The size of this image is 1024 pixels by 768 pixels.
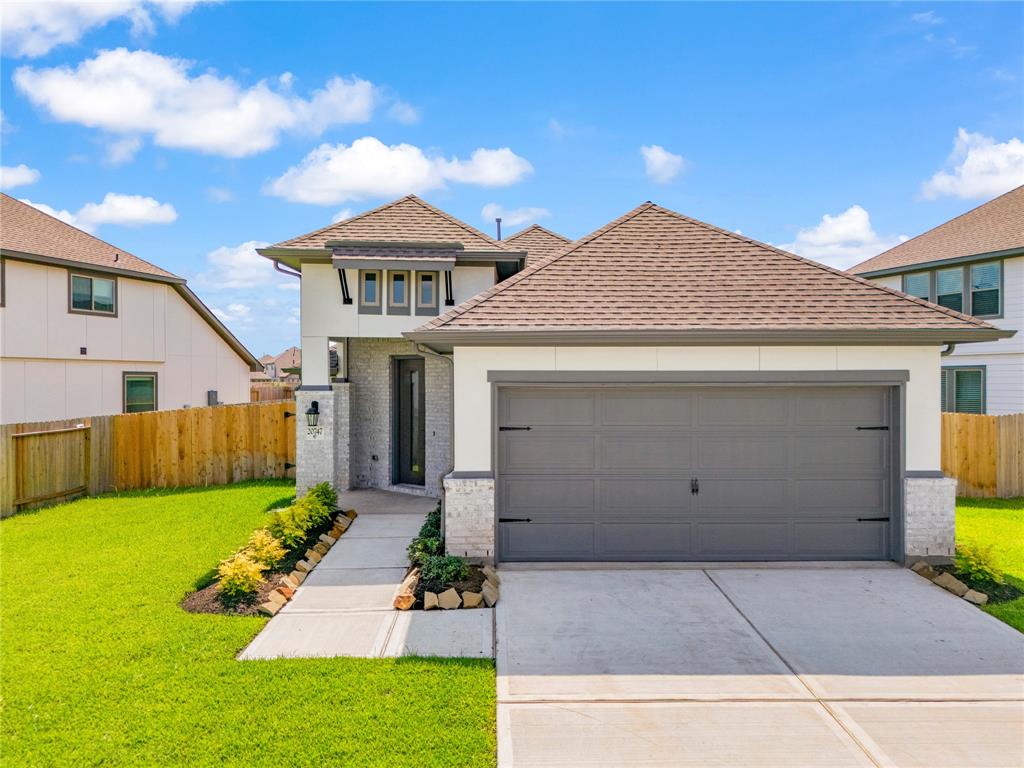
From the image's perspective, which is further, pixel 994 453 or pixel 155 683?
pixel 994 453

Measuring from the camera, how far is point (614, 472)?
743 cm

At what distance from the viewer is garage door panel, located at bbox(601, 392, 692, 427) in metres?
7.45

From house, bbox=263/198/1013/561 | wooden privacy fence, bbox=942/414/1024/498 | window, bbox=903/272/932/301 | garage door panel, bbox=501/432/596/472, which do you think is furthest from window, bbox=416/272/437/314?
window, bbox=903/272/932/301

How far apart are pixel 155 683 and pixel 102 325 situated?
1412cm

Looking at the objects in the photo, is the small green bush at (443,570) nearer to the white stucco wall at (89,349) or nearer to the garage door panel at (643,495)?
the garage door panel at (643,495)

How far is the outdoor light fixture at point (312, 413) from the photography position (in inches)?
440

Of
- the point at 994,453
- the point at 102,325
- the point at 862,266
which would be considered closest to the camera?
the point at 994,453

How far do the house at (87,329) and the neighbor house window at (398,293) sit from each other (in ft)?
29.3

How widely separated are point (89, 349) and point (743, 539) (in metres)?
16.0

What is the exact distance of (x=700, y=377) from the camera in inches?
289

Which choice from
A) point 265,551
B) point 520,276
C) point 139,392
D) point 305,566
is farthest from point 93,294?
point 520,276

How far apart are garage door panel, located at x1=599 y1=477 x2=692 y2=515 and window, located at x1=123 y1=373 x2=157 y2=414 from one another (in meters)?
14.3

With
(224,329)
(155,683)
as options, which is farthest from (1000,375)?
(224,329)

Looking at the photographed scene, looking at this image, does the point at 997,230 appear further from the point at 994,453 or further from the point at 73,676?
the point at 73,676
